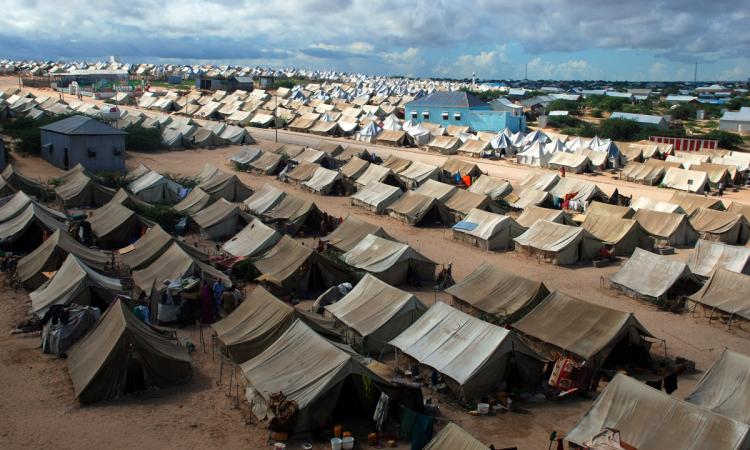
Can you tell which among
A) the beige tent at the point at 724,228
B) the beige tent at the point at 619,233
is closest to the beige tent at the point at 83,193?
the beige tent at the point at 619,233

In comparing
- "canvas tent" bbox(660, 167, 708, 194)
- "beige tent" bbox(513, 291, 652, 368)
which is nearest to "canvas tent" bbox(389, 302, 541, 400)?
"beige tent" bbox(513, 291, 652, 368)

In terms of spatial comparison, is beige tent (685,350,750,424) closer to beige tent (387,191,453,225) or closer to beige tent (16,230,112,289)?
beige tent (16,230,112,289)

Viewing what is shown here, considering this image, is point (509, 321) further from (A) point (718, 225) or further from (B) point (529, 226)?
(A) point (718, 225)

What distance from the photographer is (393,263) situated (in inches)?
1004

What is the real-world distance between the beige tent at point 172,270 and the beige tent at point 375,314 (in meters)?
4.73

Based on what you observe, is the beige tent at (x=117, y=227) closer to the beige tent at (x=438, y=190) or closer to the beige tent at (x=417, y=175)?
the beige tent at (x=438, y=190)

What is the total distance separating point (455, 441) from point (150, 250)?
16787 millimetres

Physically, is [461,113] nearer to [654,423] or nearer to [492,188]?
[492,188]

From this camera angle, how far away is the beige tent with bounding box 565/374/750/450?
12.9 metres

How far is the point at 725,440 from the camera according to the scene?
12.8m

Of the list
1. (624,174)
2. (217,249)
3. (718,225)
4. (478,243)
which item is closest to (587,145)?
(624,174)

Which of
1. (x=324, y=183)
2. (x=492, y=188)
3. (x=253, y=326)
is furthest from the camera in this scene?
(x=324, y=183)

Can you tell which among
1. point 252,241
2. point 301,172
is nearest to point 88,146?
point 301,172

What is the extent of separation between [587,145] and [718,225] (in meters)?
28.3
